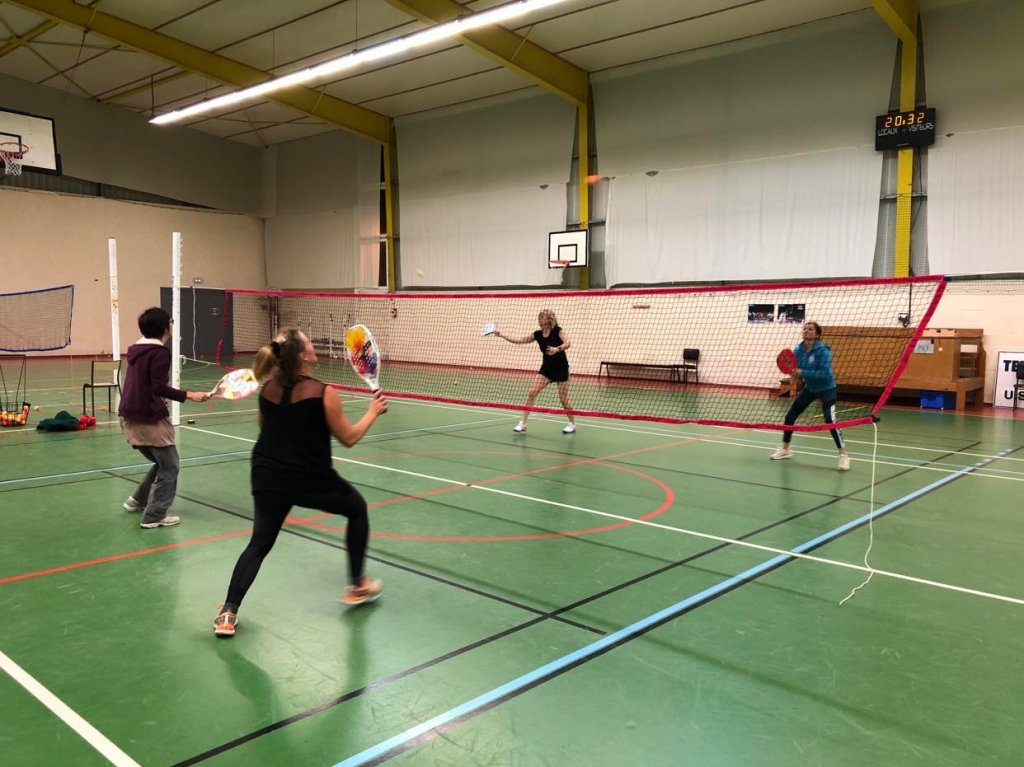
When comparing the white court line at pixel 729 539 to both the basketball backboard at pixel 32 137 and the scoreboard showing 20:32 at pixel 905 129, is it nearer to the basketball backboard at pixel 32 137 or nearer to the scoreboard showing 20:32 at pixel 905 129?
the scoreboard showing 20:32 at pixel 905 129

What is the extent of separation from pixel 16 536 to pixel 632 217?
1638 centimetres

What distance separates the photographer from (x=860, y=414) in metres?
13.8

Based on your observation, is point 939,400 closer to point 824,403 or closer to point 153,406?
point 824,403

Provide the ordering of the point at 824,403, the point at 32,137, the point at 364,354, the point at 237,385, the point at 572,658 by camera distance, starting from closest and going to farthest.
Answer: the point at 572,658 → the point at 364,354 → the point at 237,385 → the point at 824,403 → the point at 32,137

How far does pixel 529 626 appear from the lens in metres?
4.25

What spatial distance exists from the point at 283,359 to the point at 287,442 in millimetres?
450

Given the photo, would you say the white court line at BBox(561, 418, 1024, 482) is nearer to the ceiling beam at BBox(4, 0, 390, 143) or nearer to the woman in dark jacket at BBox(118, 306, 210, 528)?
the woman in dark jacket at BBox(118, 306, 210, 528)

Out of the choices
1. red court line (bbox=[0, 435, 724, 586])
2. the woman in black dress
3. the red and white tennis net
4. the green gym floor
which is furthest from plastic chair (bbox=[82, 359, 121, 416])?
red court line (bbox=[0, 435, 724, 586])

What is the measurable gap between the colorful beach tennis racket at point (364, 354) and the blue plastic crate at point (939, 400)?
44.4 feet

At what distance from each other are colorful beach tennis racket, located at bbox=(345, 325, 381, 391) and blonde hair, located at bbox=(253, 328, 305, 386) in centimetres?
90

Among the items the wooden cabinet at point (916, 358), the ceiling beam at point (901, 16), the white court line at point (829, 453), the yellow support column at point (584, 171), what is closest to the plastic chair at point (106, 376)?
the white court line at point (829, 453)

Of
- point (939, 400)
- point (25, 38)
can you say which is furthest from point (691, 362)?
point (25, 38)

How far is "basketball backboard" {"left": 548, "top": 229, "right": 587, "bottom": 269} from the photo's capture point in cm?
1997

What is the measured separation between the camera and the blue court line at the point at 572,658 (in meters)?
3.03
